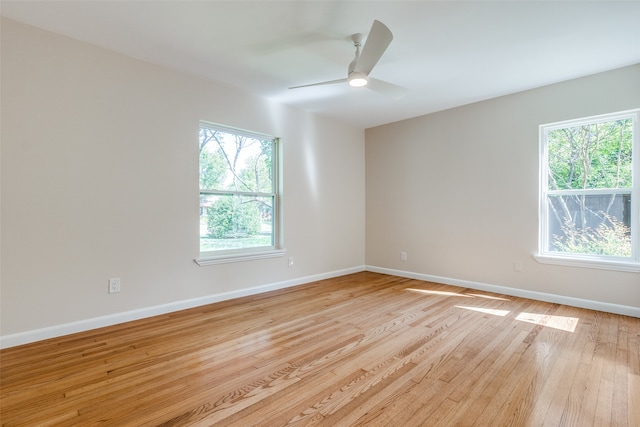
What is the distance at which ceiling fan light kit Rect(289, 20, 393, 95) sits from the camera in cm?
205

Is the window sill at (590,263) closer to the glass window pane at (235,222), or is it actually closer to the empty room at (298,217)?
the empty room at (298,217)

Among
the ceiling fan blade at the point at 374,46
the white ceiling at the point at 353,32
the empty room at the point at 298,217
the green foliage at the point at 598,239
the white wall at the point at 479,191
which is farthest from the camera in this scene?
the white wall at the point at 479,191

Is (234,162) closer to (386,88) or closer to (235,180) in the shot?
(235,180)

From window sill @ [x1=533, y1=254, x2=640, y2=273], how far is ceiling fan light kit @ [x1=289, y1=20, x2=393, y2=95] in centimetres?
275

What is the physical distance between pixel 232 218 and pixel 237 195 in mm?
296

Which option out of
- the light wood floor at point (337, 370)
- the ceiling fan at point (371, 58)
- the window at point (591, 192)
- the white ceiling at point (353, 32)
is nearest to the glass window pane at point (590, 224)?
the window at point (591, 192)

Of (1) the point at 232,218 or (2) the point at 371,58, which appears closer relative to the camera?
(2) the point at 371,58

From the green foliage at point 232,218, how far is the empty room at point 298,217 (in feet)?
0.09

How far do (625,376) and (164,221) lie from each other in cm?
388

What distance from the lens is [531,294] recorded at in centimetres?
362

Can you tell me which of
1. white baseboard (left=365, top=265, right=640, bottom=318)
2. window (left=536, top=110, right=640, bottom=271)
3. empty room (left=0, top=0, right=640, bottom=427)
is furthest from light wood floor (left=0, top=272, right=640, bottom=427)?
window (left=536, top=110, right=640, bottom=271)

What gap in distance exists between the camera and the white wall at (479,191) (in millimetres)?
3248

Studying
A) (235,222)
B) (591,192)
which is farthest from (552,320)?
(235,222)

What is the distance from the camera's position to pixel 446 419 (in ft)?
5.05
